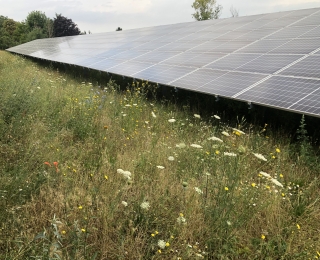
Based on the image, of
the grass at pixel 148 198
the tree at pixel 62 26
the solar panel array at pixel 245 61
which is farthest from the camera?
the tree at pixel 62 26

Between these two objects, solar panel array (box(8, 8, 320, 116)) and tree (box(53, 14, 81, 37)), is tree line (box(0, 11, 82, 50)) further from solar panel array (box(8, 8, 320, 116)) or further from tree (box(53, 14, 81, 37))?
solar panel array (box(8, 8, 320, 116))

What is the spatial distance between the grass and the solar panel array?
2.76ft

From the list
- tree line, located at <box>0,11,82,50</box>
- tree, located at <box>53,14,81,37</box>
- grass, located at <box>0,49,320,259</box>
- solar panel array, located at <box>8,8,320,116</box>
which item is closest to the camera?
grass, located at <box>0,49,320,259</box>

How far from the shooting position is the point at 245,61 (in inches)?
285

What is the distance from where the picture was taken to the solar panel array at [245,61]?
5.27 m

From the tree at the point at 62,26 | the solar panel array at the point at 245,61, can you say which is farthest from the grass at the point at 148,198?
the tree at the point at 62,26

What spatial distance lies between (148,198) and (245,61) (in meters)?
5.19

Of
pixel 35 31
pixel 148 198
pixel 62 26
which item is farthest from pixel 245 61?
pixel 62 26

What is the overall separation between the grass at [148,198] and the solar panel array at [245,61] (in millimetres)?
840

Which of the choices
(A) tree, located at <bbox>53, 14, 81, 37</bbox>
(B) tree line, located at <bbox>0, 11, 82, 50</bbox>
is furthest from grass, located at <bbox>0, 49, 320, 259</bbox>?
(A) tree, located at <bbox>53, 14, 81, 37</bbox>

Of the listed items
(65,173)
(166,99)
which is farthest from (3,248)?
(166,99)

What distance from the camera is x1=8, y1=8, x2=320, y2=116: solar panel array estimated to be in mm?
5266

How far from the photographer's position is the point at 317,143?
4.81 m

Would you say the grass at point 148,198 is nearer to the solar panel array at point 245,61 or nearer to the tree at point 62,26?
the solar panel array at point 245,61
